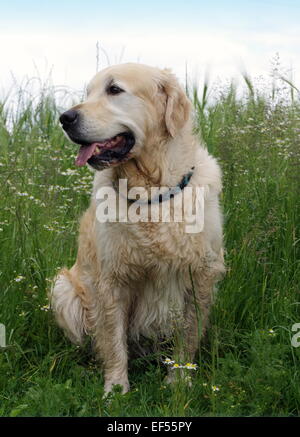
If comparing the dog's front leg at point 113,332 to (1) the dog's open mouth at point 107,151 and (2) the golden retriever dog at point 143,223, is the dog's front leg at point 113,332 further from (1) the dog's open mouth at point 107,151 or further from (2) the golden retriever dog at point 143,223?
(1) the dog's open mouth at point 107,151

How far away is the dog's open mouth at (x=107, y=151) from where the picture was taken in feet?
10.4

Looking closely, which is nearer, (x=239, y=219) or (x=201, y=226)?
(x=201, y=226)

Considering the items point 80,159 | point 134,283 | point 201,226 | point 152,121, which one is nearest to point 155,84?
point 152,121

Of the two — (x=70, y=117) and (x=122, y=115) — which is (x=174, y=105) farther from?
(x=70, y=117)

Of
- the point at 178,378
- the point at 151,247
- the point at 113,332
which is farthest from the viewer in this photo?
the point at 113,332

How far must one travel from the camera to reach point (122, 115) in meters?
3.16

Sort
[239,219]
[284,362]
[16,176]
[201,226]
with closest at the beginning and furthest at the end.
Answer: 1. [284,362]
2. [201,226]
3. [239,219]
4. [16,176]

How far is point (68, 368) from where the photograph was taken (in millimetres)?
3408

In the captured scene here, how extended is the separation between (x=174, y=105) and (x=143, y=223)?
625 millimetres

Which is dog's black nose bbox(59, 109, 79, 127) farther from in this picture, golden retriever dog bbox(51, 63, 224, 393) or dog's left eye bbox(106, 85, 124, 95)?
dog's left eye bbox(106, 85, 124, 95)

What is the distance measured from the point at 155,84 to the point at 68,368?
1.56 metres

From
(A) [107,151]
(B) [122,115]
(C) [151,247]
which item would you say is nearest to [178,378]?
(C) [151,247]
